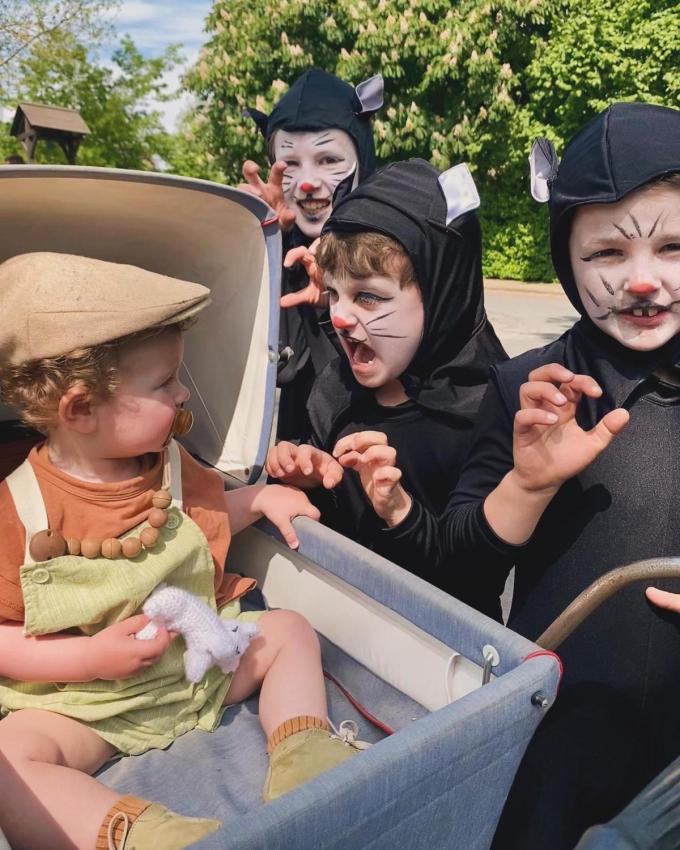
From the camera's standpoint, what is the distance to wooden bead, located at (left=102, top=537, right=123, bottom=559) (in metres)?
1.37

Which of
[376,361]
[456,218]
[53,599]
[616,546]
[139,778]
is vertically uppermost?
[456,218]

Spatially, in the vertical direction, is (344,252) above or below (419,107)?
below

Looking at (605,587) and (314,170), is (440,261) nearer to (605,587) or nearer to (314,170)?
(605,587)

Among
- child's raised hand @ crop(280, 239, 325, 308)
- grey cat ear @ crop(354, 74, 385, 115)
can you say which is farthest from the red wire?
grey cat ear @ crop(354, 74, 385, 115)

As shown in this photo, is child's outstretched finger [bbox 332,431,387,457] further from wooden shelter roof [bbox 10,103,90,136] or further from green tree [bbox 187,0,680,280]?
wooden shelter roof [bbox 10,103,90,136]

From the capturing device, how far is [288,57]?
1204 centimetres

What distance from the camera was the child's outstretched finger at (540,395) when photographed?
122 centimetres

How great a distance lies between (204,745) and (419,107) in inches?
514

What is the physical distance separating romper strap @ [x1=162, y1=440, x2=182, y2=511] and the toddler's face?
4.4 inches

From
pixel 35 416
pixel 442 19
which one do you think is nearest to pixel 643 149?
pixel 35 416

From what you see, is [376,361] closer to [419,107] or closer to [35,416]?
[35,416]

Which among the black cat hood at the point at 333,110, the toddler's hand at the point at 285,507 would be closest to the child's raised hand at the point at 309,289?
the black cat hood at the point at 333,110

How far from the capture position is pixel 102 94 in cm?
2058

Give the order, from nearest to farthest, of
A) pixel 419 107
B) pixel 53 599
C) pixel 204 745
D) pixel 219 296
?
pixel 53 599 < pixel 204 745 < pixel 219 296 < pixel 419 107
